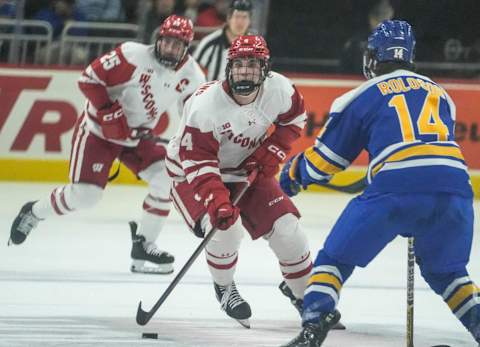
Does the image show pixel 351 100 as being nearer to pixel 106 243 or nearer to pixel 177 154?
pixel 177 154

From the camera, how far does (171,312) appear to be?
5.53 m

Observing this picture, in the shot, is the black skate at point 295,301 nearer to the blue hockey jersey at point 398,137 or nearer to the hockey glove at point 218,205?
the hockey glove at point 218,205

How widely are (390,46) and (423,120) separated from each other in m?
0.30

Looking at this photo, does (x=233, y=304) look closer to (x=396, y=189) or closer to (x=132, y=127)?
(x=396, y=189)

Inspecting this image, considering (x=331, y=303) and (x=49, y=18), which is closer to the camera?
(x=331, y=303)

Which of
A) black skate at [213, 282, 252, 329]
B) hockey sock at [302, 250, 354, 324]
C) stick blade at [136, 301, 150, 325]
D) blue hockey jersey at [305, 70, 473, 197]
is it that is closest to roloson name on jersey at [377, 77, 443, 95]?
blue hockey jersey at [305, 70, 473, 197]

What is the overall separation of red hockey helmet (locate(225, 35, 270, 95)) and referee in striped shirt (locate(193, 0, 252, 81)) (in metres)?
3.20

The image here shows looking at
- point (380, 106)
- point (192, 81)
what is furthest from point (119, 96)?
point (380, 106)

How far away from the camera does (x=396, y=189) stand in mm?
4348

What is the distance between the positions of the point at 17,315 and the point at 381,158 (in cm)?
176

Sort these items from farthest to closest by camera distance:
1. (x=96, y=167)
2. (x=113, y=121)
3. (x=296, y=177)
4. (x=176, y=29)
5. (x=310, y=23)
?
(x=310, y=23) → (x=96, y=167) → (x=113, y=121) → (x=176, y=29) → (x=296, y=177)

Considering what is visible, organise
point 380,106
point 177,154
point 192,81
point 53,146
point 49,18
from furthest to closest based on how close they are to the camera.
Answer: point 49,18
point 53,146
point 192,81
point 177,154
point 380,106

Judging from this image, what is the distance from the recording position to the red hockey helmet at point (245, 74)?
4961 millimetres

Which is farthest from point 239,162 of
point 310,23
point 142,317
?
point 310,23
